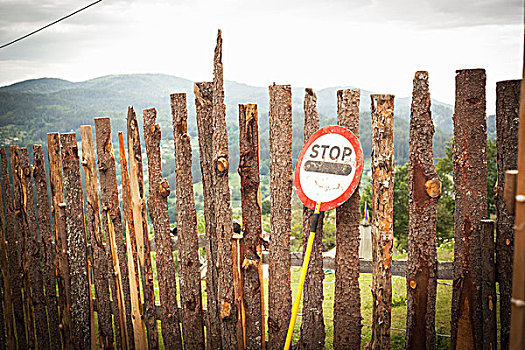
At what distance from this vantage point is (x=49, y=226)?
3.24m

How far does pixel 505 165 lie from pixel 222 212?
133cm

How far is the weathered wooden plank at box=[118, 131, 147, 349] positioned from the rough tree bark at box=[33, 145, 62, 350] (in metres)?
0.87

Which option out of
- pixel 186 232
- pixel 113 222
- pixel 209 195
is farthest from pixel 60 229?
pixel 209 195

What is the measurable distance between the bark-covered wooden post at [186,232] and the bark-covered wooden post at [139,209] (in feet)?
0.91

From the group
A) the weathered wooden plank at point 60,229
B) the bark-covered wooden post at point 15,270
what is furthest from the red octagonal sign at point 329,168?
the bark-covered wooden post at point 15,270

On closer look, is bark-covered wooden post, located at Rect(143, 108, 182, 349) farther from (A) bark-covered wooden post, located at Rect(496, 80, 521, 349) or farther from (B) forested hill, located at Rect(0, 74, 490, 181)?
(B) forested hill, located at Rect(0, 74, 490, 181)

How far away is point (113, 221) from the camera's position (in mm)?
2744

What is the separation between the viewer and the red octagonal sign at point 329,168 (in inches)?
75.4

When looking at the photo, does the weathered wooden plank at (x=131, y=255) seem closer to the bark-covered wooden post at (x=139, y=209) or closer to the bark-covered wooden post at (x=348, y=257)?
the bark-covered wooden post at (x=139, y=209)

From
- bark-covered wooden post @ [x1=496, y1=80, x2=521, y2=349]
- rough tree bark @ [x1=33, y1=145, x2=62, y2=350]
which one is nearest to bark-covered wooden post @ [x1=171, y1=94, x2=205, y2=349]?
rough tree bark @ [x1=33, y1=145, x2=62, y2=350]

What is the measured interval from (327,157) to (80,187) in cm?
179

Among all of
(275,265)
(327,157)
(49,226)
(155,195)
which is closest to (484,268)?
(327,157)

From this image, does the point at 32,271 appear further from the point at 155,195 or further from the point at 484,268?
the point at 484,268

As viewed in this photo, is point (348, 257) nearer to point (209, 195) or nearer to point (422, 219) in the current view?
point (422, 219)
